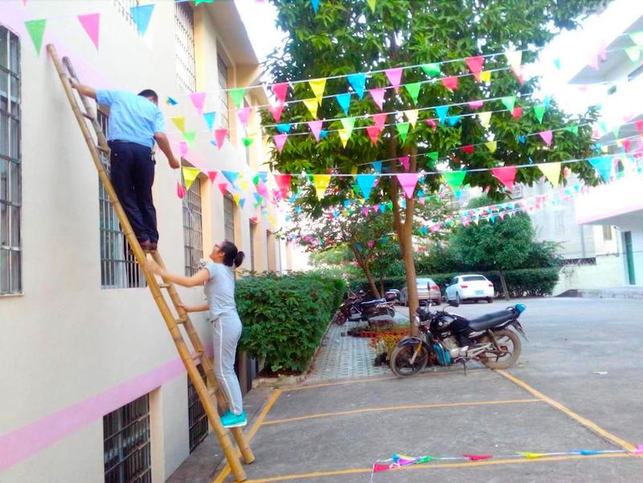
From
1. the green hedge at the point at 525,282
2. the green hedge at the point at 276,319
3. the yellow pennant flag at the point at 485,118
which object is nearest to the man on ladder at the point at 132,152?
the green hedge at the point at 276,319

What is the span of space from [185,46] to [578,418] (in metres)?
7.67

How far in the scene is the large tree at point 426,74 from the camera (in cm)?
841

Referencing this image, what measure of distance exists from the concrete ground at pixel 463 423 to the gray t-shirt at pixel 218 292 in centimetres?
142

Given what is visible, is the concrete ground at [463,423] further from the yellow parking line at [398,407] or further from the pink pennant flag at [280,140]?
the pink pennant flag at [280,140]

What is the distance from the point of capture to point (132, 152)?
4332mm

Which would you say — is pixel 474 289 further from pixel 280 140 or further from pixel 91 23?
pixel 91 23

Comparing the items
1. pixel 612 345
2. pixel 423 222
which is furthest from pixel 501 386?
pixel 423 222

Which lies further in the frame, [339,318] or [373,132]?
[339,318]

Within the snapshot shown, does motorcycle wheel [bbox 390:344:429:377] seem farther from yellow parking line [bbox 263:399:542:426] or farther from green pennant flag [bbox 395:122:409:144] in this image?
green pennant flag [bbox 395:122:409:144]

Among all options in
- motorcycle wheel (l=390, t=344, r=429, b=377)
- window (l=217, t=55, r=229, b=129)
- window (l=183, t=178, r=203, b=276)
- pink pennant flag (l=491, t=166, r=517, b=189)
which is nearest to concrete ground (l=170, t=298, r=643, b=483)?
motorcycle wheel (l=390, t=344, r=429, b=377)

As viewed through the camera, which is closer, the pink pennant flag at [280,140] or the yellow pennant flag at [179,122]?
the yellow pennant flag at [179,122]

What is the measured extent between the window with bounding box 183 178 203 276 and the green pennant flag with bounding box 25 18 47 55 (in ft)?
13.7

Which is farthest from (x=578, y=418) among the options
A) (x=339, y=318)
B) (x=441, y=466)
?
(x=339, y=318)

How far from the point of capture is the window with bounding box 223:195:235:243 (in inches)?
444
